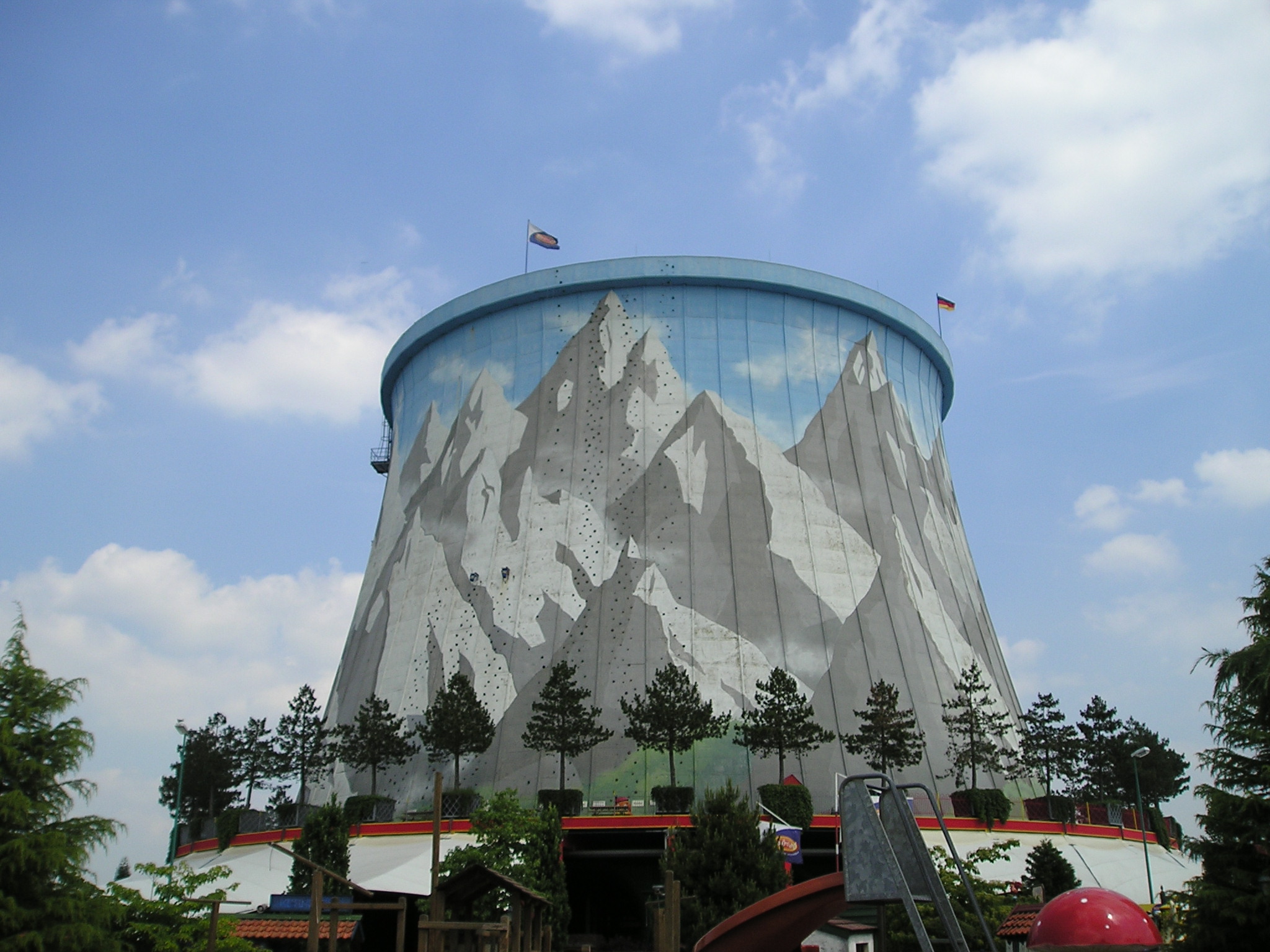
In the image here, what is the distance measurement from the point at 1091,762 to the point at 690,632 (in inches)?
602

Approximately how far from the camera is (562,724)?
1166 inches

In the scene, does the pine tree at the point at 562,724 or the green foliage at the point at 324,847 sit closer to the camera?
the green foliage at the point at 324,847

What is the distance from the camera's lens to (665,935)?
16.9 m

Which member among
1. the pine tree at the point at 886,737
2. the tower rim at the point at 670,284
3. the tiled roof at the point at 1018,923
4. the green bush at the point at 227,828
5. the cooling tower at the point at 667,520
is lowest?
the tiled roof at the point at 1018,923

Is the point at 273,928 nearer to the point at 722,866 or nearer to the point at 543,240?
the point at 722,866

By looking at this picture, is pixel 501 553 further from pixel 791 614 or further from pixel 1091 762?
pixel 1091 762

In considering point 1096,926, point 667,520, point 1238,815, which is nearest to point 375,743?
point 667,520

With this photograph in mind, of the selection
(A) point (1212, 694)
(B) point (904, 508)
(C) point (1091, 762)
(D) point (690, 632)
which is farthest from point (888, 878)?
(C) point (1091, 762)

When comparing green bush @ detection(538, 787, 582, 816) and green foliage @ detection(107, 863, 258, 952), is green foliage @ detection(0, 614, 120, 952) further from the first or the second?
green bush @ detection(538, 787, 582, 816)

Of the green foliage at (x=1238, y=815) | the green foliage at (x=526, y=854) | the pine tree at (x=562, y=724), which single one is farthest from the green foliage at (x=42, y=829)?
the pine tree at (x=562, y=724)

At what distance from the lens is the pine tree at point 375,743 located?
3164 centimetres

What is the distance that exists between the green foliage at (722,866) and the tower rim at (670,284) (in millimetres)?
22456

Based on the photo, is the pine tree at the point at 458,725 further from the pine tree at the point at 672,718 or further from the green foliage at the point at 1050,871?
the green foliage at the point at 1050,871

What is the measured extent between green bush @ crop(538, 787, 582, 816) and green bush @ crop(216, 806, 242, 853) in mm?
9078
